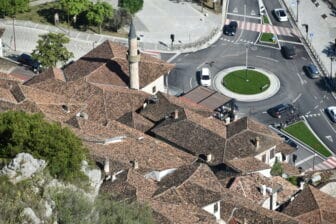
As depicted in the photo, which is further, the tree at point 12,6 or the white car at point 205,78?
the tree at point 12,6

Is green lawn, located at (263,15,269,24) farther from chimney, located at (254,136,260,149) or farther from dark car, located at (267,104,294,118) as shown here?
chimney, located at (254,136,260,149)

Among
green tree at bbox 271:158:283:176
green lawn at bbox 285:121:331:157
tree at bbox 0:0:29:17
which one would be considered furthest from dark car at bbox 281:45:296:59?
tree at bbox 0:0:29:17

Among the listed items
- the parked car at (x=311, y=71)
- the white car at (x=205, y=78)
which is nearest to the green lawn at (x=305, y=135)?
the parked car at (x=311, y=71)

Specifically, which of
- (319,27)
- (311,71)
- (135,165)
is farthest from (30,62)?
(319,27)

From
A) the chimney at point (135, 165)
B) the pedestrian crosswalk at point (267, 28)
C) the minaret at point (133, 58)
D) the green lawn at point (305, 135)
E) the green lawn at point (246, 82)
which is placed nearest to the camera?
the chimney at point (135, 165)

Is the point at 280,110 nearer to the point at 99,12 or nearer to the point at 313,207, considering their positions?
the point at 99,12

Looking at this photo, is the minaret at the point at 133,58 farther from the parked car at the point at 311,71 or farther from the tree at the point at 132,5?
the tree at the point at 132,5
